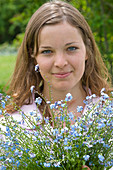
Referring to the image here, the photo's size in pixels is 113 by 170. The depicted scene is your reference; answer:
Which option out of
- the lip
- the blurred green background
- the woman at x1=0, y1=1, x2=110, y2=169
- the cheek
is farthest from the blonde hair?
the blurred green background

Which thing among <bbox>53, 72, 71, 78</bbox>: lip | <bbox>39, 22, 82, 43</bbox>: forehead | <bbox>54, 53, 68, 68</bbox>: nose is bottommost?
<bbox>53, 72, 71, 78</bbox>: lip

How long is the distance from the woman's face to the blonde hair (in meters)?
0.08

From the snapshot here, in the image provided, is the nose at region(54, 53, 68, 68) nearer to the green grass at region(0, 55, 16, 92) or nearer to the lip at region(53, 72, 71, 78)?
the lip at region(53, 72, 71, 78)

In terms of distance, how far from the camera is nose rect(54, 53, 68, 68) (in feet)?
6.39

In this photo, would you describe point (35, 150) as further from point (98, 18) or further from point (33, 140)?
point (98, 18)

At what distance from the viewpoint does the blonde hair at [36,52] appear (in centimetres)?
217

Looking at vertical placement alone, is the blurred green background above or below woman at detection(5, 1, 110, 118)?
above

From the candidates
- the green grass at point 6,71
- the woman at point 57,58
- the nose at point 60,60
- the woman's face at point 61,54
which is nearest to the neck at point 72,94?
the woman at point 57,58

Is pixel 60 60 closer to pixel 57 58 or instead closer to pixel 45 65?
pixel 57 58

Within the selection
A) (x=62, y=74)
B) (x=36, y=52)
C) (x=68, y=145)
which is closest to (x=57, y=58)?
(x=62, y=74)

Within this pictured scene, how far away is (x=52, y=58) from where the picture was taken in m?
2.02

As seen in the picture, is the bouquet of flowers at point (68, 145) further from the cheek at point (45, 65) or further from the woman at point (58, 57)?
the cheek at point (45, 65)

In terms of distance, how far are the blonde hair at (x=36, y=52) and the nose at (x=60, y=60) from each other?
256mm

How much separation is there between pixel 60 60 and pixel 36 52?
352 millimetres
